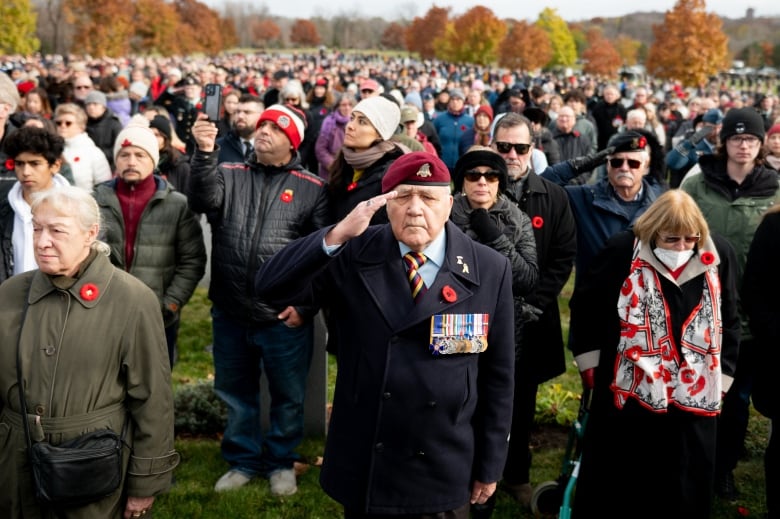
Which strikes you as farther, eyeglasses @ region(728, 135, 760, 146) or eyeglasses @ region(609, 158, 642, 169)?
eyeglasses @ region(728, 135, 760, 146)

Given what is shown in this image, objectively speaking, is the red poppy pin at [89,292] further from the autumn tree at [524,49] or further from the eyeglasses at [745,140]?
the autumn tree at [524,49]

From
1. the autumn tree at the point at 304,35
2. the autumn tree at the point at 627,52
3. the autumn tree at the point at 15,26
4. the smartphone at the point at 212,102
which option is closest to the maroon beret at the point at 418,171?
the smartphone at the point at 212,102

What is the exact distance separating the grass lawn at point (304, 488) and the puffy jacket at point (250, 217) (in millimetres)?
1160

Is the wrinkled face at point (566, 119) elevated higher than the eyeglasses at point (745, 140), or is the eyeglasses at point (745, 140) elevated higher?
the eyeglasses at point (745, 140)

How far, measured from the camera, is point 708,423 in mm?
3984

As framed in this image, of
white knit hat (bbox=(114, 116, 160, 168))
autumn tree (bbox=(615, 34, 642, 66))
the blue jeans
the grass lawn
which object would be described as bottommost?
the grass lawn

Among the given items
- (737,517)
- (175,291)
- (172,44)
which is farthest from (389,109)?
(172,44)

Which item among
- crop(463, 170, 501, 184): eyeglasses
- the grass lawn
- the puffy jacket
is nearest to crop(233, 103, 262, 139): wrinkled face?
the puffy jacket

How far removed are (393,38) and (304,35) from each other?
17.3 meters

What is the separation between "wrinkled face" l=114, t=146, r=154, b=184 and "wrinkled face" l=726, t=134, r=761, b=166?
12.4ft

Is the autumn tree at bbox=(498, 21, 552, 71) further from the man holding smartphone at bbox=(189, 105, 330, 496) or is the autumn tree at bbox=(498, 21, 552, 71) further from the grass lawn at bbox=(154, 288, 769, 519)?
the man holding smartphone at bbox=(189, 105, 330, 496)

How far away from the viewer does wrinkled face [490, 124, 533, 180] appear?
472 cm

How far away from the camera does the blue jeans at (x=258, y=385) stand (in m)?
4.67

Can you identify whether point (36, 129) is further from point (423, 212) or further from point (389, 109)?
point (423, 212)
